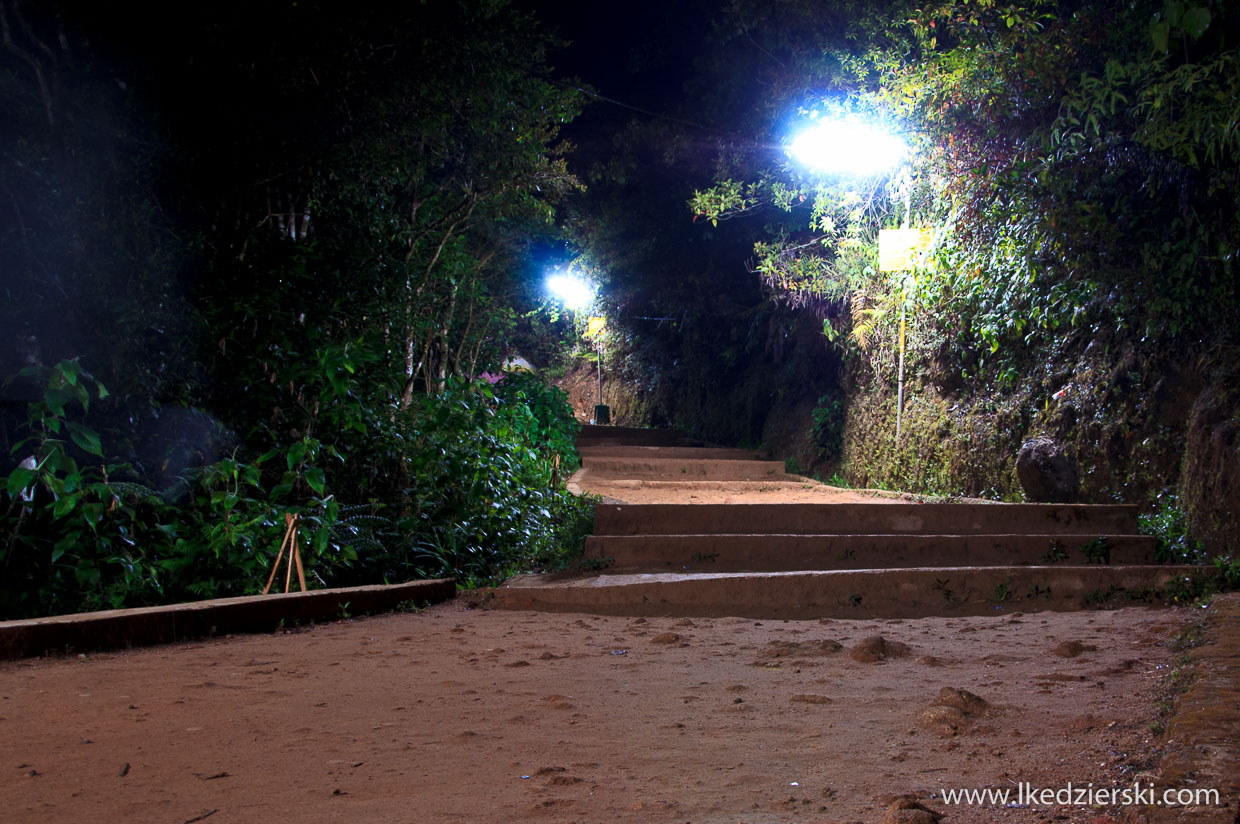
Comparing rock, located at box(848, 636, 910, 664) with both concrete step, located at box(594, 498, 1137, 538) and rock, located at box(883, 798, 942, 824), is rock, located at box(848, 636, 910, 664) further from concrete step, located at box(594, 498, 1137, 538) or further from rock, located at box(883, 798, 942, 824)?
concrete step, located at box(594, 498, 1137, 538)

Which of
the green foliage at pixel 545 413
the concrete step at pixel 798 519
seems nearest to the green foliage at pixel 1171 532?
the concrete step at pixel 798 519

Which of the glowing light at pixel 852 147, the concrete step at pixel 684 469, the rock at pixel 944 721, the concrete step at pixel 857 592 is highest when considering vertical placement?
the glowing light at pixel 852 147

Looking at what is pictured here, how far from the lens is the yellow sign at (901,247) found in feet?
25.3

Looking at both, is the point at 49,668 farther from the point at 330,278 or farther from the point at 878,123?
the point at 878,123

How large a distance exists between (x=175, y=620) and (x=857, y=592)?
10.8ft

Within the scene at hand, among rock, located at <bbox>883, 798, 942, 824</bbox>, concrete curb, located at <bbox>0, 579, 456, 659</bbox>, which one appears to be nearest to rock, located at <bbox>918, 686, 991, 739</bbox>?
rock, located at <bbox>883, 798, 942, 824</bbox>

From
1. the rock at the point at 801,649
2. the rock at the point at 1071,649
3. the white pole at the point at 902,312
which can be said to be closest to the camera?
the rock at the point at 1071,649

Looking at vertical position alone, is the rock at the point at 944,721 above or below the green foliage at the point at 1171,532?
below

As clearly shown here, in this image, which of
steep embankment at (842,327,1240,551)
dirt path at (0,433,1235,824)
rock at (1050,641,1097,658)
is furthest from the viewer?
steep embankment at (842,327,1240,551)

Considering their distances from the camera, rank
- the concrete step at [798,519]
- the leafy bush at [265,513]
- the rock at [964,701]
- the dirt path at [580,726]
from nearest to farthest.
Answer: the dirt path at [580,726]
the rock at [964,701]
the leafy bush at [265,513]
the concrete step at [798,519]

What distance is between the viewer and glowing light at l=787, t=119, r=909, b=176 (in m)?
7.89

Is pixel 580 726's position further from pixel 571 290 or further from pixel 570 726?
pixel 571 290

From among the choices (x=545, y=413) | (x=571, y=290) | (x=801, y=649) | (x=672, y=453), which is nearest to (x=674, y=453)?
(x=672, y=453)

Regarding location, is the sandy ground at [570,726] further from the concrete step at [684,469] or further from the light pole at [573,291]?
the light pole at [573,291]
